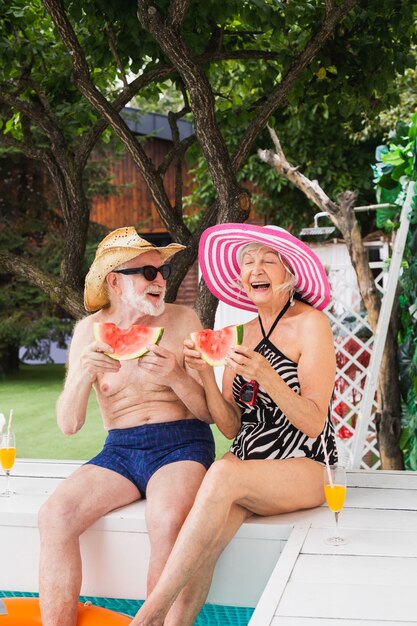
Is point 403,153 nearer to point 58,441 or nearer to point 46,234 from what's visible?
point 58,441

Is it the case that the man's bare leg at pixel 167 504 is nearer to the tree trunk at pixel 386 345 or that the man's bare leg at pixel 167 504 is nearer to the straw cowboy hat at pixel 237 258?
the straw cowboy hat at pixel 237 258

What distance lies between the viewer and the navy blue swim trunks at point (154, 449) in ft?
10.8

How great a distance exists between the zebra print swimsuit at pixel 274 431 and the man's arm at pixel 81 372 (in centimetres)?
57

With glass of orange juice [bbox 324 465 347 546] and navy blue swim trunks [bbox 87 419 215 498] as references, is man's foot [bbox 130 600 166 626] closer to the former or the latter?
glass of orange juice [bbox 324 465 347 546]

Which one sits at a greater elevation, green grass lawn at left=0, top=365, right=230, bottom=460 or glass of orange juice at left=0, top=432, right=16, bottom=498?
glass of orange juice at left=0, top=432, right=16, bottom=498

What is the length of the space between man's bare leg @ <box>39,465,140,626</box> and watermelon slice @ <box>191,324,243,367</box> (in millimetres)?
676

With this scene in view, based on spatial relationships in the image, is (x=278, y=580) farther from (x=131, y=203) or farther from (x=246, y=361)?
(x=131, y=203)

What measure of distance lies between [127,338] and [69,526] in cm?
73

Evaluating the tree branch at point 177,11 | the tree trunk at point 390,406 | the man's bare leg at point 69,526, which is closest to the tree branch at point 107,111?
the tree branch at point 177,11

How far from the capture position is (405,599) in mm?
2287

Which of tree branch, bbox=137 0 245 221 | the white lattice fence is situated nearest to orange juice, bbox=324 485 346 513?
tree branch, bbox=137 0 245 221

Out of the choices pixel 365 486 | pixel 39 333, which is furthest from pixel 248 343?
pixel 39 333

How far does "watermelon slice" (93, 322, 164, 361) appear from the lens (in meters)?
3.05

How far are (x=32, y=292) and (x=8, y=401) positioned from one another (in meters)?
3.14
